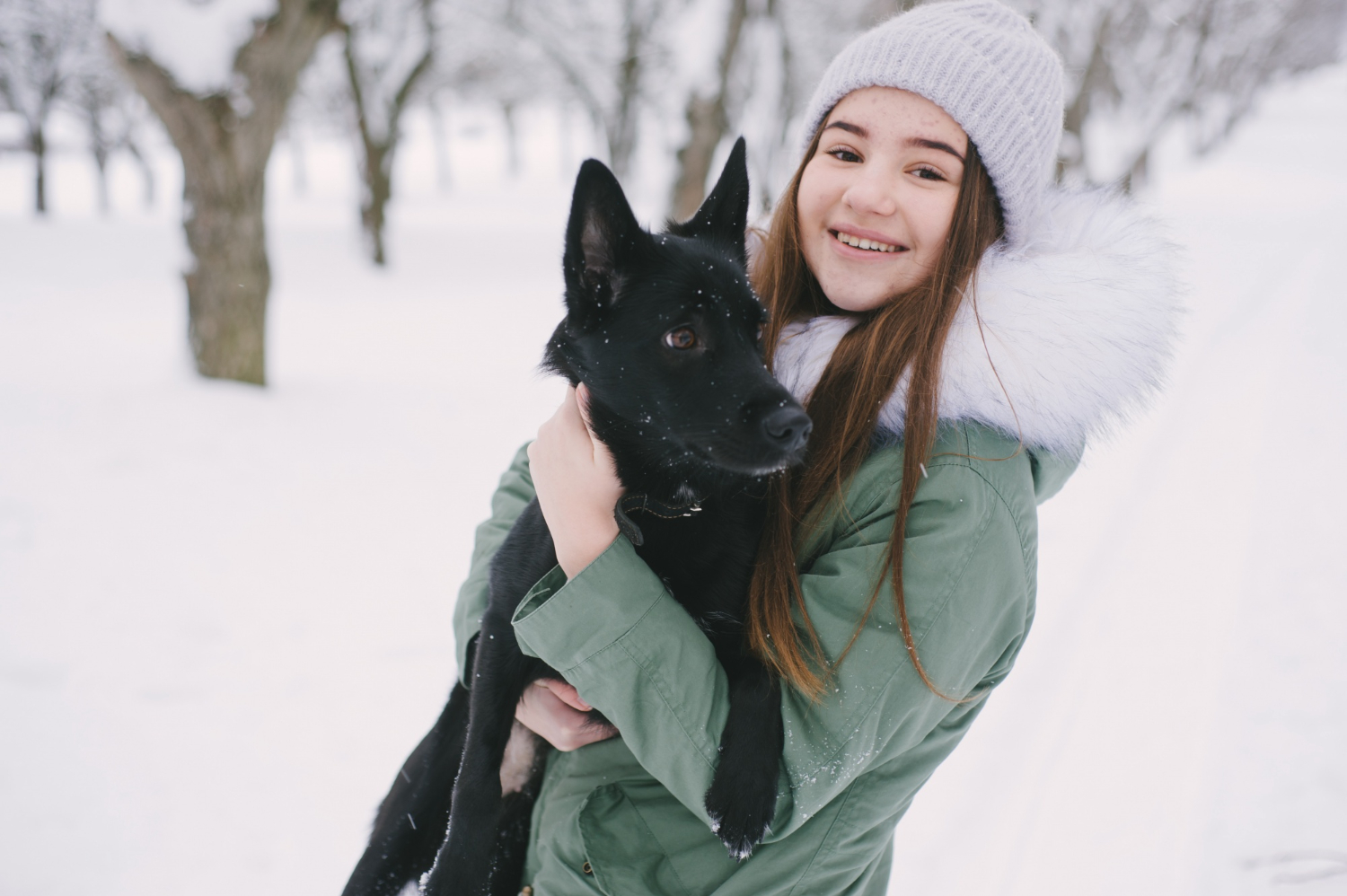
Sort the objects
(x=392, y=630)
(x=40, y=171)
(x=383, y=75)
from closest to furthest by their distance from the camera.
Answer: (x=392, y=630) → (x=383, y=75) → (x=40, y=171)

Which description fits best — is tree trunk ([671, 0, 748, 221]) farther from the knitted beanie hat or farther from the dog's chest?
the dog's chest

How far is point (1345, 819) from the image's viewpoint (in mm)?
2502

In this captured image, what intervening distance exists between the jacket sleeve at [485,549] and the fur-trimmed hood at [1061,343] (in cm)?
93

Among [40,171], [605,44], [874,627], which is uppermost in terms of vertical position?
[605,44]

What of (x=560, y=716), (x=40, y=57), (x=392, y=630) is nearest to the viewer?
(x=560, y=716)

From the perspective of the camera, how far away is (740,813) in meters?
1.28

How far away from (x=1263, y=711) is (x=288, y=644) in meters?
3.73

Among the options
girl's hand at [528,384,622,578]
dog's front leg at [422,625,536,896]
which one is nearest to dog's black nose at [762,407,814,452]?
girl's hand at [528,384,622,578]

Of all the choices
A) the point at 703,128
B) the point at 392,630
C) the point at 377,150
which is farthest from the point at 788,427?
the point at 377,150

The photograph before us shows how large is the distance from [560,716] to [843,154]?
49.1 inches

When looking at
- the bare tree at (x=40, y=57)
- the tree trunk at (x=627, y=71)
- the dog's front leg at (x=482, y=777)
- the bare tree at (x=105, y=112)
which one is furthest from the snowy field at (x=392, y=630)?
the bare tree at (x=105, y=112)

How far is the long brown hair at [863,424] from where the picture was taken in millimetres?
1289

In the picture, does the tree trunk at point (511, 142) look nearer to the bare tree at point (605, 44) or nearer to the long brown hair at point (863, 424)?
the bare tree at point (605, 44)

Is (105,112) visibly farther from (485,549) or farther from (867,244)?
(867,244)
